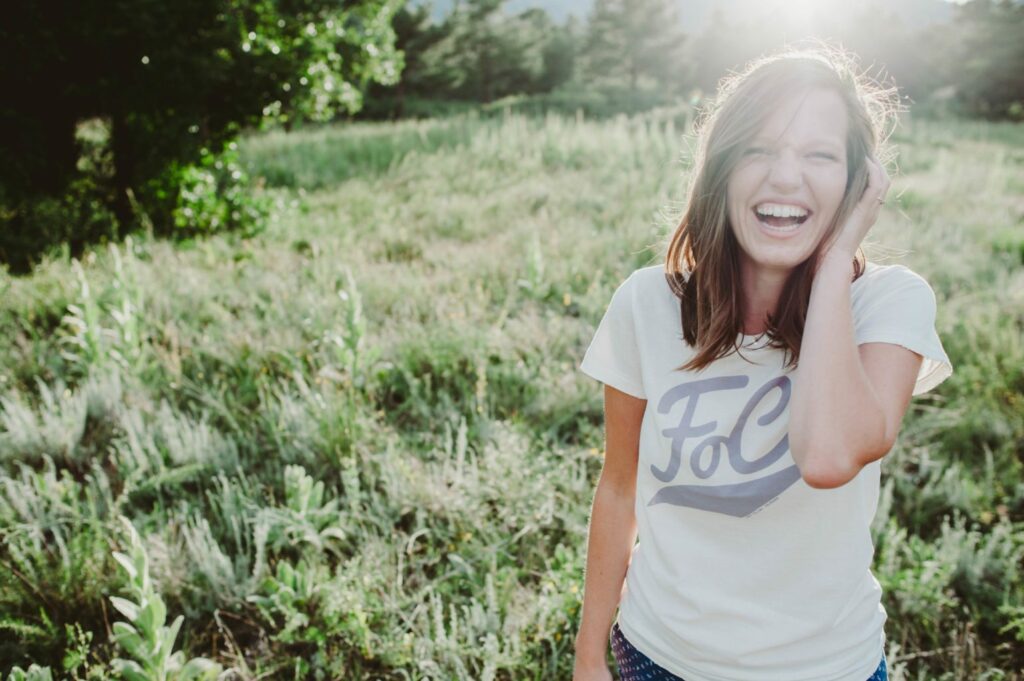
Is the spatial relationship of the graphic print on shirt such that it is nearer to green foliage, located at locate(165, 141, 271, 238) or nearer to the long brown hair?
the long brown hair

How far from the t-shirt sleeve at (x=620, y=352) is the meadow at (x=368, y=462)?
2.04 ft

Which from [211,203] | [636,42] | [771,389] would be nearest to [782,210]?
[771,389]

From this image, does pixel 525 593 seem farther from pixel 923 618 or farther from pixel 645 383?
pixel 923 618

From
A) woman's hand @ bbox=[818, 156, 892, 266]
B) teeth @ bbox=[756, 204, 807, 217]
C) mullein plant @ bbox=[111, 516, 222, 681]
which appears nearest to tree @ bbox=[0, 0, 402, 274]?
mullein plant @ bbox=[111, 516, 222, 681]

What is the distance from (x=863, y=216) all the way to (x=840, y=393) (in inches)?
17.0

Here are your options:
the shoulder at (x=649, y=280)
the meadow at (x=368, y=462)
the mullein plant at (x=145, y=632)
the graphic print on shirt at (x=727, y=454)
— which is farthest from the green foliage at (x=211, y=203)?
the graphic print on shirt at (x=727, y=454)

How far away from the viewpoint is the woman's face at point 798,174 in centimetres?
139

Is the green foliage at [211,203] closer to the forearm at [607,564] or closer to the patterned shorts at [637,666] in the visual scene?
the forearm at [607,564]

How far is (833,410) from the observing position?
1.21m

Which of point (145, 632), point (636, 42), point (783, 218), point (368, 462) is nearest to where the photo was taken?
point (783, 218)

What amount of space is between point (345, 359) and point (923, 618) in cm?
310

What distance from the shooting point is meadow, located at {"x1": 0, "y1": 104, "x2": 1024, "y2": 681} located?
94.8 inches

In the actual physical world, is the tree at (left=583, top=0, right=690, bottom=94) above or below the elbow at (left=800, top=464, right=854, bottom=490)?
above

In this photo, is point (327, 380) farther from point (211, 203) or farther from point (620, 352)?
point (211, 203)
